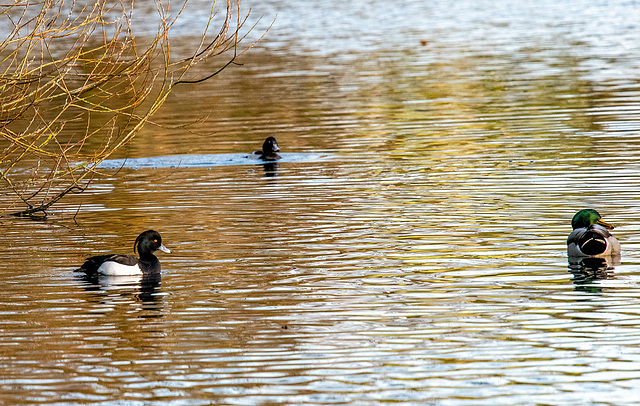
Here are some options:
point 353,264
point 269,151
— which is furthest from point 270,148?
point 353,264

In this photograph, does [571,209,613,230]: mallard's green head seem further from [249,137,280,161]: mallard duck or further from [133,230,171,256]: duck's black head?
[249,137,280,161]: mallard duck

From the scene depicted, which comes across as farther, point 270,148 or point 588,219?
point 270,148

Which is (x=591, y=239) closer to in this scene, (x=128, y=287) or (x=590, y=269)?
(x=590, y=269)

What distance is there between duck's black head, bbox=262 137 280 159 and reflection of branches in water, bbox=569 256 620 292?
9190 millimetres

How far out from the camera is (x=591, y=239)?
11.9m

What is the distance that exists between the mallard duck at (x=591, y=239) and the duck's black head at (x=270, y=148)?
8954 mm

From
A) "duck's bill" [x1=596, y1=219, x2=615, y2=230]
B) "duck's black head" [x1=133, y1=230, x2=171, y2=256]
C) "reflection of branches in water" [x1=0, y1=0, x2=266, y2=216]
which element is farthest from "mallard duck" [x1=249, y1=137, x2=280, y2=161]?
"duck's bill" [x1=596, y1=219, x2=615, y2=230]

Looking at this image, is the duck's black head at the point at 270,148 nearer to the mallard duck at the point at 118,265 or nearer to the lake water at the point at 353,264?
→ the lake water at the point at 353,264

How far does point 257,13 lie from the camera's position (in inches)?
2168

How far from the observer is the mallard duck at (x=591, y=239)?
1192 centimetres

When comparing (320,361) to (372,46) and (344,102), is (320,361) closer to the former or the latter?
(344,102)

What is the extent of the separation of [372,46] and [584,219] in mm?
30954

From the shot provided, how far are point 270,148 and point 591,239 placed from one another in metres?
9.64

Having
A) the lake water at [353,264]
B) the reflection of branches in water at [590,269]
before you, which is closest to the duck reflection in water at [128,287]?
the lake water at [353,264]
